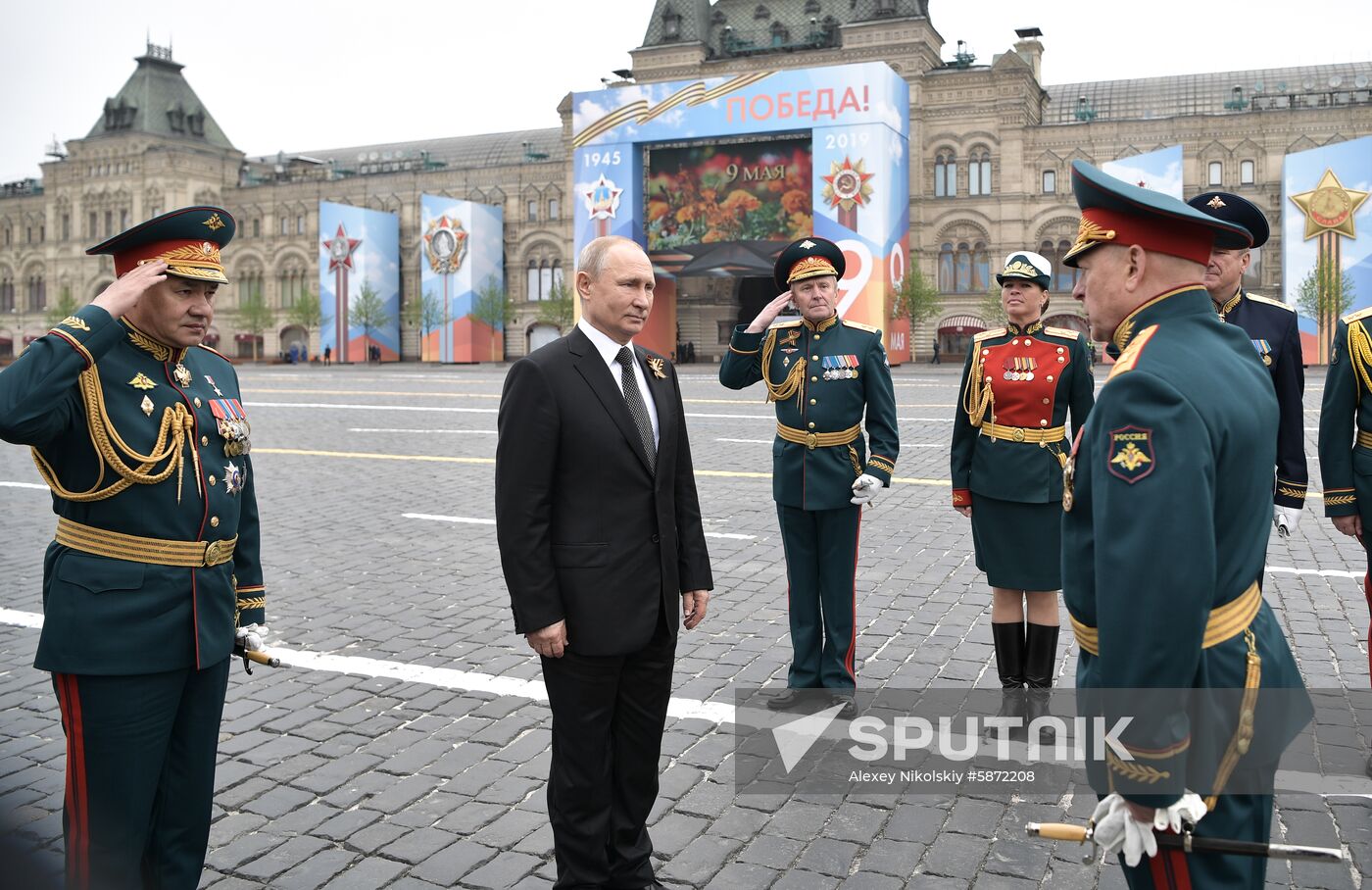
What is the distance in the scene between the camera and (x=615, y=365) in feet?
11.5

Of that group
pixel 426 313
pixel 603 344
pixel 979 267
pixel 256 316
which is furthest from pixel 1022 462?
pixel 256 316

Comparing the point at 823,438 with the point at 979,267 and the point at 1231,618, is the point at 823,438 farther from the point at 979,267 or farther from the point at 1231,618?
the point at 979,267

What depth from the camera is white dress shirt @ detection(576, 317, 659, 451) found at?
3.46 meters

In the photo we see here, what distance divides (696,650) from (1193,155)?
163 ft

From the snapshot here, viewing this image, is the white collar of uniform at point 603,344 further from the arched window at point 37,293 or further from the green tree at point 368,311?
the arched window at point 37,293

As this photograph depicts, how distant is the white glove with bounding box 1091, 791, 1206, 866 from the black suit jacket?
1.48 metres

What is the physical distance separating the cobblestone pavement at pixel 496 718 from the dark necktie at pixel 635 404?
55.8 inches

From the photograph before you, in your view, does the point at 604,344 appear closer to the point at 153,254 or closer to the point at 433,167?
the point at 153,254

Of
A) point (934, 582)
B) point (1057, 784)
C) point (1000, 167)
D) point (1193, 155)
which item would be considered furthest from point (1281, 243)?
point (1057, 784)

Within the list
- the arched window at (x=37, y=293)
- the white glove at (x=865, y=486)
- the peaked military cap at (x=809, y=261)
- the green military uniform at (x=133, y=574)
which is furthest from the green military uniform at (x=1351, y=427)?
the arched window at (x=37, y=293)

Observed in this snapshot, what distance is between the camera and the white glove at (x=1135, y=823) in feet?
7.22

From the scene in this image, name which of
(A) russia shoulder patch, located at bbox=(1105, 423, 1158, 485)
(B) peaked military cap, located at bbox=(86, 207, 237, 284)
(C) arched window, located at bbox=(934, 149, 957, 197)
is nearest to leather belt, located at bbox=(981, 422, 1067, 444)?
(A) russia shoulder patch, located at bbox=(1105, 423, 1158, 485)

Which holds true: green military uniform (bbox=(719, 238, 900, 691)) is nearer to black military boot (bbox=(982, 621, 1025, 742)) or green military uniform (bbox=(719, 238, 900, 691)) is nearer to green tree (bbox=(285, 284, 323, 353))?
black military boot (bbox=(982, 621, 1025, 742))

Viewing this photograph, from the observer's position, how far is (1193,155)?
48.3 m
